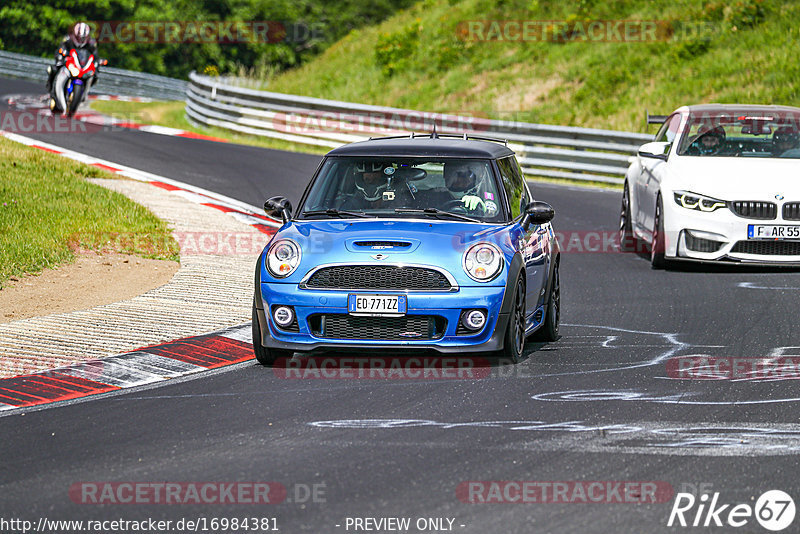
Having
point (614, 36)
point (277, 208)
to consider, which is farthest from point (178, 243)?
point (614, 36)

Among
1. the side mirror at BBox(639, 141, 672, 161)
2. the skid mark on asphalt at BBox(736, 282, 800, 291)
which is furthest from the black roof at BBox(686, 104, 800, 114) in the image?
the skid mark on asphalt at BBox(736, 282, 800, 291)

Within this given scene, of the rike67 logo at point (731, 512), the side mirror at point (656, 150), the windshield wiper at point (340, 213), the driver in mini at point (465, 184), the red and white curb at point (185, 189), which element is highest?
the driver in mini at point (465, 184)

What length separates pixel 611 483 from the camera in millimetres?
5973

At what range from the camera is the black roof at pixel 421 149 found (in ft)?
Result: 31.6

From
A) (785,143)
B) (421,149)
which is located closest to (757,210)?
(785,143)

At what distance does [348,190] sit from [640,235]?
589 centimetres

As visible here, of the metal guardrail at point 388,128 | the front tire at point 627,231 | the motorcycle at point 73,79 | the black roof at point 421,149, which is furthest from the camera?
the motorcycle at point 73,79

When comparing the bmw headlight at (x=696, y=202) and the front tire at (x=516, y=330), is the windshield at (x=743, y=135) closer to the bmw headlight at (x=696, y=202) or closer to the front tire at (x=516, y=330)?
the bmw headlight at (x=696, y=202)

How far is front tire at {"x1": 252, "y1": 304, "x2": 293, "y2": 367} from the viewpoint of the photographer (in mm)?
8812

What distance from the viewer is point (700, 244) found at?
1298cm

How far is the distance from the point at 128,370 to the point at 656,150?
23.6 feet

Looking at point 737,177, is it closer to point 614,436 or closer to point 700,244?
point 700,244

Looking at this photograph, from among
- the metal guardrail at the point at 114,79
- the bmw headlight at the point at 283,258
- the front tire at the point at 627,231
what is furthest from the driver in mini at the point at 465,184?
Answer: the metal guardrail at the point at 114,79

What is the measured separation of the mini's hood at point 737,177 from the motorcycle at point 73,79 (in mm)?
14563
